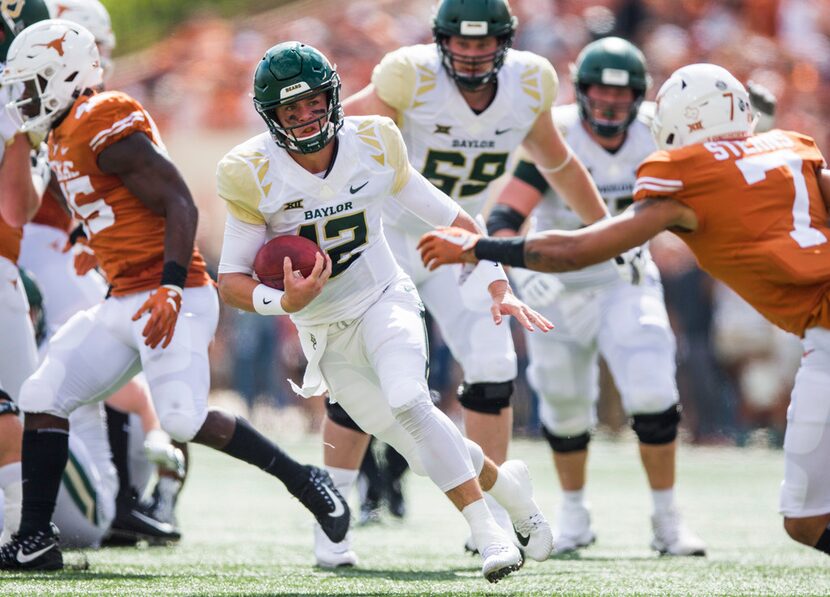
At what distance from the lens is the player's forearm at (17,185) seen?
16.8 feet

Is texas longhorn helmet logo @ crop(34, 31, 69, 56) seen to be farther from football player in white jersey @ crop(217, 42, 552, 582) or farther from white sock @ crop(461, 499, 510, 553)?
white sock @ crop(461, 499, 510, 553)

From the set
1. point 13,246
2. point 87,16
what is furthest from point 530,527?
point 87,16

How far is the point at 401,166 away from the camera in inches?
172

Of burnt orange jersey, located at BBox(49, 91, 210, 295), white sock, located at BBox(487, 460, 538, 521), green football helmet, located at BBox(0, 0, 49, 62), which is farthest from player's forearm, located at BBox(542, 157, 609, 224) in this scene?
green football helmet, located at BBox(0, 0, 49, 62)

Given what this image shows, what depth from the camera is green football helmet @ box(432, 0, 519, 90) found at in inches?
205

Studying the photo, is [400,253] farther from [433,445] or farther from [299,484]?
[433,445]

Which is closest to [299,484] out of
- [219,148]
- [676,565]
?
[676,565]

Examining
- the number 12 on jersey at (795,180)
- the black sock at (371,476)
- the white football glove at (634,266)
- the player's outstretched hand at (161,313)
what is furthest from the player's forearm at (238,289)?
the black sock at (371,476)

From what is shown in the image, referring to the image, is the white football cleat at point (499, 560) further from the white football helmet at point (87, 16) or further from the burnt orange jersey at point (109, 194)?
the white football helmet at point (87, 16)

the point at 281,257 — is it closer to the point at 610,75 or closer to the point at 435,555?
the point at 435,555

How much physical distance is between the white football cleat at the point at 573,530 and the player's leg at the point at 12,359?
227 cm

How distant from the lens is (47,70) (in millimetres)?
4773

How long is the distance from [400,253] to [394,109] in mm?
564

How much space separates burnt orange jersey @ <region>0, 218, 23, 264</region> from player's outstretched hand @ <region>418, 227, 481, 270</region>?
6.56 feet
